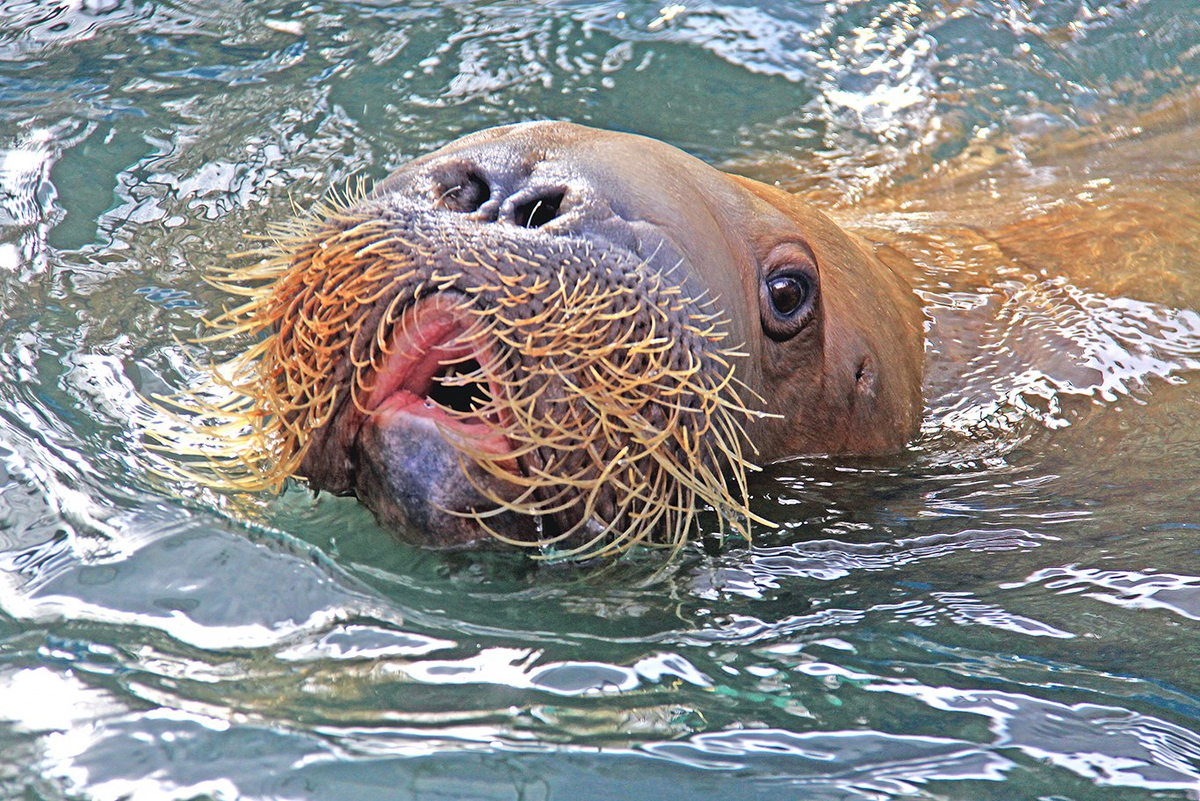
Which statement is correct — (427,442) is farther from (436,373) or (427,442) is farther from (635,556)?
(635,556)

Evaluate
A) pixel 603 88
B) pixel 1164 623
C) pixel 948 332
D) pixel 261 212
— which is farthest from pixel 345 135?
pixel 1164 623

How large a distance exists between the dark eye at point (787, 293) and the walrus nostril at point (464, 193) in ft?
3.16

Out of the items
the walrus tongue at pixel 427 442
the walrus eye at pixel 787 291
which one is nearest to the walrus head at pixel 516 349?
the walrus tongue at pixel 427 442

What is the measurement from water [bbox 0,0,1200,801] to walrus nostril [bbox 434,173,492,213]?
93cm

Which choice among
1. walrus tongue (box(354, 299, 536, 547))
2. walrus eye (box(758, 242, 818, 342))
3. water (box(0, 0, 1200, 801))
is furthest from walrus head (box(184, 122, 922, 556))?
water (box(0, 0, 1200, 801))

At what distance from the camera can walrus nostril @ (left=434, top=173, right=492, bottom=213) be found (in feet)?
11.4

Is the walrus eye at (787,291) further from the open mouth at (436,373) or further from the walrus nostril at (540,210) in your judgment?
the open mouth at (436,373)

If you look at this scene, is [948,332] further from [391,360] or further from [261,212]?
[261,212]

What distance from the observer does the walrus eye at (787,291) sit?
4.00 metres

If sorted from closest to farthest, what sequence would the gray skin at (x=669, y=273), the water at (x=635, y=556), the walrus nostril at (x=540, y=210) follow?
1. the water at (x=635, y=556)
2. the gray skin at (x=669, y=273)
3. the walrus nostril at (x=540, y=210)

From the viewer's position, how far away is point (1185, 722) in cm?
299

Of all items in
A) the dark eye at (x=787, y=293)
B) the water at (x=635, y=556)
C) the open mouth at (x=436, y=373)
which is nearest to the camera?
the water at (x=635, y=556)

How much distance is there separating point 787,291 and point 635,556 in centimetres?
95

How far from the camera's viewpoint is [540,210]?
Result: 349 centimetres
